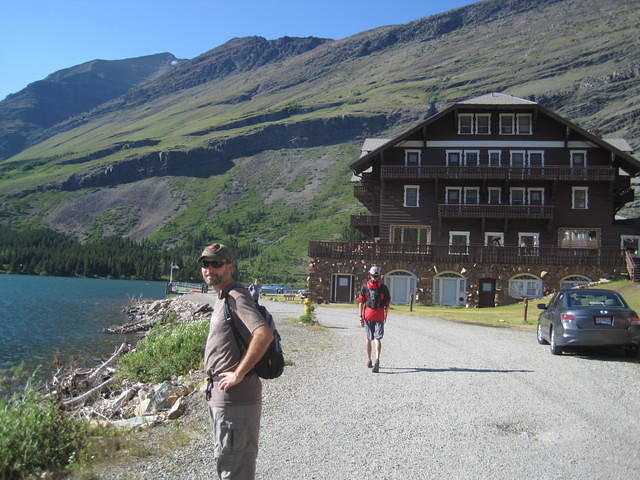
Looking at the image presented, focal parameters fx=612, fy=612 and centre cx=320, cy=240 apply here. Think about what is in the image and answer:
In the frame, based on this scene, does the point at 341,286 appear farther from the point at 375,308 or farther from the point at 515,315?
the point at 375,308

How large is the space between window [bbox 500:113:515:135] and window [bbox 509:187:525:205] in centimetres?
445

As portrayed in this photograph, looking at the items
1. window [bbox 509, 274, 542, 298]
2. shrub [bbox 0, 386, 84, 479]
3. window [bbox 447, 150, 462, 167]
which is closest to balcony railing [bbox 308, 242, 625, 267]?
window [bbox 509, 274, 542, 298]

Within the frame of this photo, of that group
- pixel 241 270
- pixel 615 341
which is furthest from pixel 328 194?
pixel 615 341

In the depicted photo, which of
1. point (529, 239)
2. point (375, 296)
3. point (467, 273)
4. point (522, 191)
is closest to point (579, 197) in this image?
point (522, 191)

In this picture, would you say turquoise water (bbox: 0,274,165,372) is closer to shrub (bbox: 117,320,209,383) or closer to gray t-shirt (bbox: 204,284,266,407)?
shrub (bbox: 117,320,209,383)

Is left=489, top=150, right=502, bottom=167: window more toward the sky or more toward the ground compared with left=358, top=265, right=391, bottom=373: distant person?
more toward the sky

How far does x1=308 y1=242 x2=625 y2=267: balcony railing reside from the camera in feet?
141

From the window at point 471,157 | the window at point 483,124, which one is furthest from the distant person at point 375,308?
the window at point 483,124

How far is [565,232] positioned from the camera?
47.6 m

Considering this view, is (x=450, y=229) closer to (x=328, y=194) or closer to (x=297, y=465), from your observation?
(x=297, y=465)

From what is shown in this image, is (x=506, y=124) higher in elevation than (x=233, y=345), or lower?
higher

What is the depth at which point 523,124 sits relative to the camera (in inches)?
1886

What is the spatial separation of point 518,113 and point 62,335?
3644 cm

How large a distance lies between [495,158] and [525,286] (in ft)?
34.3
